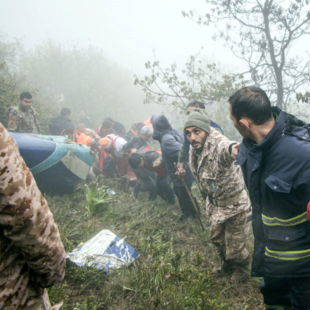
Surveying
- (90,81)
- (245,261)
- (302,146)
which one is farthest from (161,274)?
(90,81)

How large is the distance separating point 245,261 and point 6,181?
3.08 metres

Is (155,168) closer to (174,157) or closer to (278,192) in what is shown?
(174,157)

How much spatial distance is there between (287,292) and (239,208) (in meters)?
1.05

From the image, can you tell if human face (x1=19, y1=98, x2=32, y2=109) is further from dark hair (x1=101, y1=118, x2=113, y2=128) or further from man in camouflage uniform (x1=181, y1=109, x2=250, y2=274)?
man in camouflage uniform (x1=181, y1=109, x2=250, y2=274)

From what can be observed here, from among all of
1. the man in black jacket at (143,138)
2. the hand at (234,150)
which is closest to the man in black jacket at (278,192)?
the hand at (234,150)

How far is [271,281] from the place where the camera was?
69.9 inches

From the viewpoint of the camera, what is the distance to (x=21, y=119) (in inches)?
272

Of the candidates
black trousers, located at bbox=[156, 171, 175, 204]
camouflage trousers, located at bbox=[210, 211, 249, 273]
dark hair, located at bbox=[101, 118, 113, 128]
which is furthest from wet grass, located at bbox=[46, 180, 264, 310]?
dark hair, located at bbox=[101, 118, 113, 128]

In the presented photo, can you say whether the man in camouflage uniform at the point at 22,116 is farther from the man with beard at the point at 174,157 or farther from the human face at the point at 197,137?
the human face at the point at 197,137

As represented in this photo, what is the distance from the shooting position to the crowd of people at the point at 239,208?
0.97m

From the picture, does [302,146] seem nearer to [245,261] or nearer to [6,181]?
[6,181]

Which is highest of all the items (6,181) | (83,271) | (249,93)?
(249,93)

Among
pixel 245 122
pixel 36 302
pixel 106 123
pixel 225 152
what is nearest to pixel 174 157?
pixel 225 152

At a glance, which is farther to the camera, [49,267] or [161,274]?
[161,274]
